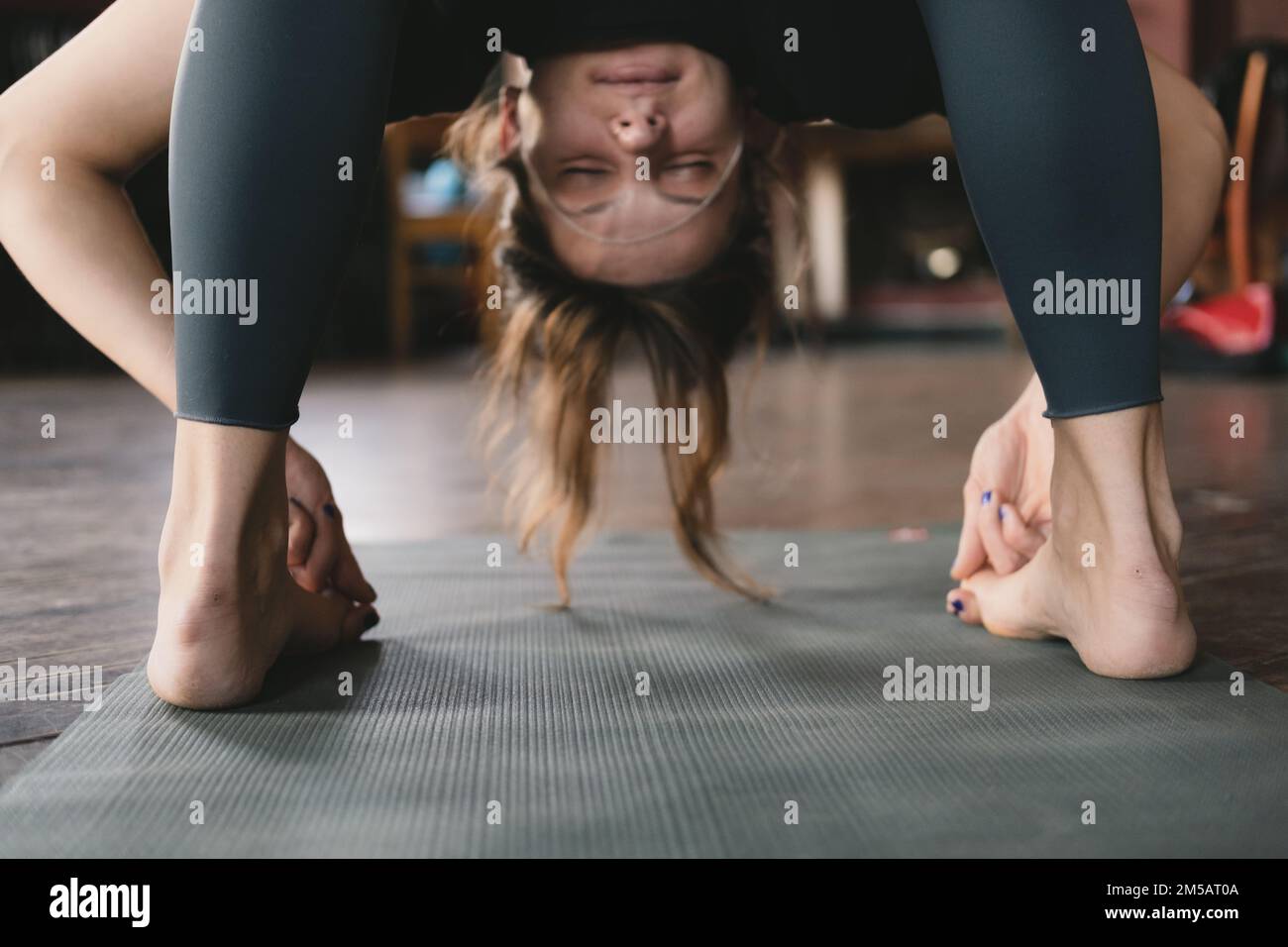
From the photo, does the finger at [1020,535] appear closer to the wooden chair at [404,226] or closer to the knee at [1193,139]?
the knee at [1193,139]

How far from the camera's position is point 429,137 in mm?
5914

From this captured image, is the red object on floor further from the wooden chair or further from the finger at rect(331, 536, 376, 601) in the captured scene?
the wooden chair

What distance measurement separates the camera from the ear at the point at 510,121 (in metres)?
1.02

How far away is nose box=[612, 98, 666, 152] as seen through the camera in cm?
89

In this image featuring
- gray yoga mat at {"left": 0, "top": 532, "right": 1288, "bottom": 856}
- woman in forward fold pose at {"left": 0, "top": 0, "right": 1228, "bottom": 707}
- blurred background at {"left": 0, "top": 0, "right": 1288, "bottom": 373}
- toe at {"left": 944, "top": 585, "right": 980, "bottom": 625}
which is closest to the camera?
gray yoga mat at {"left": 0, "top": 532, "right": 1288, "bottom": 856}

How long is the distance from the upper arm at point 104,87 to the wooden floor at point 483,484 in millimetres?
352

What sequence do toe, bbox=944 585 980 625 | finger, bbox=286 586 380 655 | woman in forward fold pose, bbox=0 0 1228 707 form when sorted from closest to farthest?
woman in forward fold pose, bbox=0 0 1228 707, finger, bbox=286 586 380 655, toe, bbox=944 585 980 625

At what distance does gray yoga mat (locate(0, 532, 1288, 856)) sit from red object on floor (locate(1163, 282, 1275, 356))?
Result: 286 cm

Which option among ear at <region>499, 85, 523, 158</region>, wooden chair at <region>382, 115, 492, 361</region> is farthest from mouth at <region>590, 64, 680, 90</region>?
wooden chair at <region>382, 115, 492, 361</region>

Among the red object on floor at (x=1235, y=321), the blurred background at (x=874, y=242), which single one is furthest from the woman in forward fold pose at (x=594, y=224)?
the red object on floor at (x=1235, y=321)

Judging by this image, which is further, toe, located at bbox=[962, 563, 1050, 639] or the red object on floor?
the red object on floor
